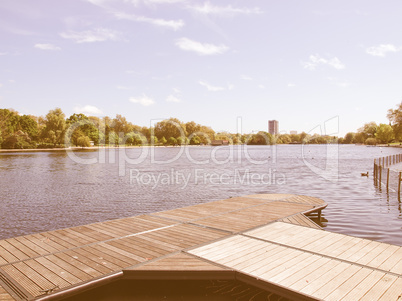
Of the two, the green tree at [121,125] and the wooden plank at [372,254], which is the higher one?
the green tree at [121,125]

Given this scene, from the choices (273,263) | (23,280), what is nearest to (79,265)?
(23,280)

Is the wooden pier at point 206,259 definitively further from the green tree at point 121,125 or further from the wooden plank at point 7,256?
the green tree at point 121,125

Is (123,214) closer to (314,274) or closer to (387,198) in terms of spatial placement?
(314,274)

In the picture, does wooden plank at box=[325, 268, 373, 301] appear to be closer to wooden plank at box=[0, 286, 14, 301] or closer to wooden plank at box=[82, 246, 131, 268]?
wooden plank at box=[82, 246, 131, 268]

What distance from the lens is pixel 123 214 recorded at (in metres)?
19.9

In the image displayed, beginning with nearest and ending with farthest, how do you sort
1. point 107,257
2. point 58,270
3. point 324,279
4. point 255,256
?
point 324,279 → point 58,270 → point 255,256 → point 107,257

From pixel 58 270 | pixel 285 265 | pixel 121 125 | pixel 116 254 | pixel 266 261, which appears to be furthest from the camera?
pixel 121 125

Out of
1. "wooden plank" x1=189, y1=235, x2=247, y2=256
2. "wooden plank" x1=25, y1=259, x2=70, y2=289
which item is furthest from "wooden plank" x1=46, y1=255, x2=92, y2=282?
"wooden plank" x1=189, y1=235, x2=247, y2=256

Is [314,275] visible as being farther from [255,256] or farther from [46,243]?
[46,243]

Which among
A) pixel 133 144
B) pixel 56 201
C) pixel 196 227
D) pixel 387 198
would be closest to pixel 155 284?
pixel 196 227

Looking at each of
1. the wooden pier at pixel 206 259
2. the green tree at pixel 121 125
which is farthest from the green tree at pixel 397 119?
the green tree at pixel 121 125

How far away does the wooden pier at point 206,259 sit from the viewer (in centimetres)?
684

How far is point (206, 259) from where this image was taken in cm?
836

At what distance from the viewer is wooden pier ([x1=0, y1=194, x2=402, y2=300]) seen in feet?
22.4
